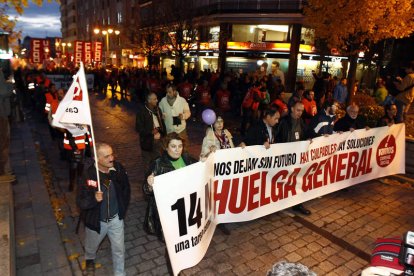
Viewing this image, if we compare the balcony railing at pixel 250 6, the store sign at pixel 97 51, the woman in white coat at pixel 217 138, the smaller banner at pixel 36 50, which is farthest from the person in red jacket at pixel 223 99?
the smaller banner at pixel 36 50

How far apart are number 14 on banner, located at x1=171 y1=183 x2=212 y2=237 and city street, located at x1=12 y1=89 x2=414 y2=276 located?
86cm

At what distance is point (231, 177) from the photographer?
5.07m

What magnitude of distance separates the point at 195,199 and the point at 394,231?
12.5 ft

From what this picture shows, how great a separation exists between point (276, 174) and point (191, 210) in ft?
7.16

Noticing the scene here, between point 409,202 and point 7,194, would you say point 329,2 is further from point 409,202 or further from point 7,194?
point 7,194

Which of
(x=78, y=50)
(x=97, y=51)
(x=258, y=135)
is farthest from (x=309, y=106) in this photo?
(x=78, y=50)

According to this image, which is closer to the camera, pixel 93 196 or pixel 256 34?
pixel 93 196

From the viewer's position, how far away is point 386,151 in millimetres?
7691

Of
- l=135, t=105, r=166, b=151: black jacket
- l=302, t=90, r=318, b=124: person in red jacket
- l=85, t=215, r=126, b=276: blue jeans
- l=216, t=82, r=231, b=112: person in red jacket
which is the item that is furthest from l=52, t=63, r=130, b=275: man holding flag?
l=216, t=82, r=231, b=112: person in red jacket

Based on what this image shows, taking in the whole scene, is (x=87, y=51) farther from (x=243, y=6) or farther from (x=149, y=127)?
(x=149, y=127)

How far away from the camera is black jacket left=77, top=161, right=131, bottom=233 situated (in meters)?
3.78

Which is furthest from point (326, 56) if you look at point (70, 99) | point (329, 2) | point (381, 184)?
point (70, 99)

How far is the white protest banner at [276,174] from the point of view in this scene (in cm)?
388

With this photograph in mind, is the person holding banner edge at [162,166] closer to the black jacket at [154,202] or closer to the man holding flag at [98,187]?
the black jacket at [154,202]
